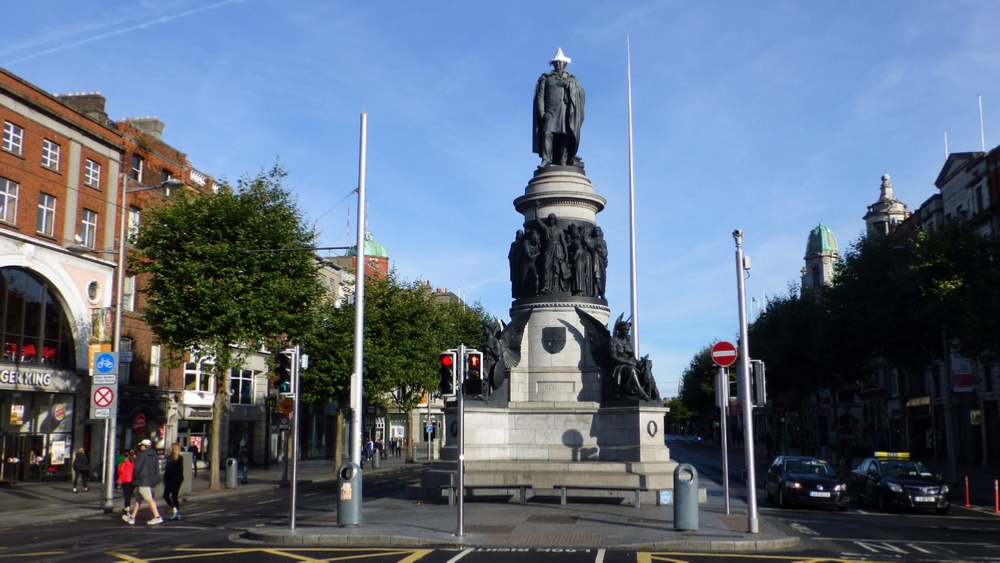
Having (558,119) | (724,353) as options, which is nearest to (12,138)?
(558,119)

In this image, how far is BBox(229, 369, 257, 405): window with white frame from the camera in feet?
178

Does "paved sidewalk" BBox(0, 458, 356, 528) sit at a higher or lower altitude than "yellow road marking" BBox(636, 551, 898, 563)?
lower

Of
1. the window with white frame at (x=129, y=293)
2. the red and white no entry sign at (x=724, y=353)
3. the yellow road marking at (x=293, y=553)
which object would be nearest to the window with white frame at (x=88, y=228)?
the window with white frame at (x=129, y=293)

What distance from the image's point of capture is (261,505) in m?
27.0

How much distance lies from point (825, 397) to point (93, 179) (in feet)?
160

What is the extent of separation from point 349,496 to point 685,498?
6.68 meters

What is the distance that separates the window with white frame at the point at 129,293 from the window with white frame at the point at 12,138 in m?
9.08

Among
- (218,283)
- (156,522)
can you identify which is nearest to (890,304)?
(218,283)

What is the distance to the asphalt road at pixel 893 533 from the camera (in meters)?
15.7

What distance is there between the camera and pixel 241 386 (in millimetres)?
55469

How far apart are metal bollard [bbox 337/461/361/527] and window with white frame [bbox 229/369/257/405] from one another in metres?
37.6

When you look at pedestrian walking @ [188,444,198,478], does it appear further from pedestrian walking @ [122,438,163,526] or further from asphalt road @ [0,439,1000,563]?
pedestrian walking @ [122,438,163,526]

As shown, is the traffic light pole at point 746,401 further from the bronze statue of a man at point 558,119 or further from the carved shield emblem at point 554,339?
the bronze statue of a man at point 558,119

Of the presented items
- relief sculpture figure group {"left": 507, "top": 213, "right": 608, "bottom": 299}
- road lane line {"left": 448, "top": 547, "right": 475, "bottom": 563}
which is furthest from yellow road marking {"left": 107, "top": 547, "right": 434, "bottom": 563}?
relief sculpture figure group {"left": 507, "top": 213, "right": 608, "bottom": 299}
